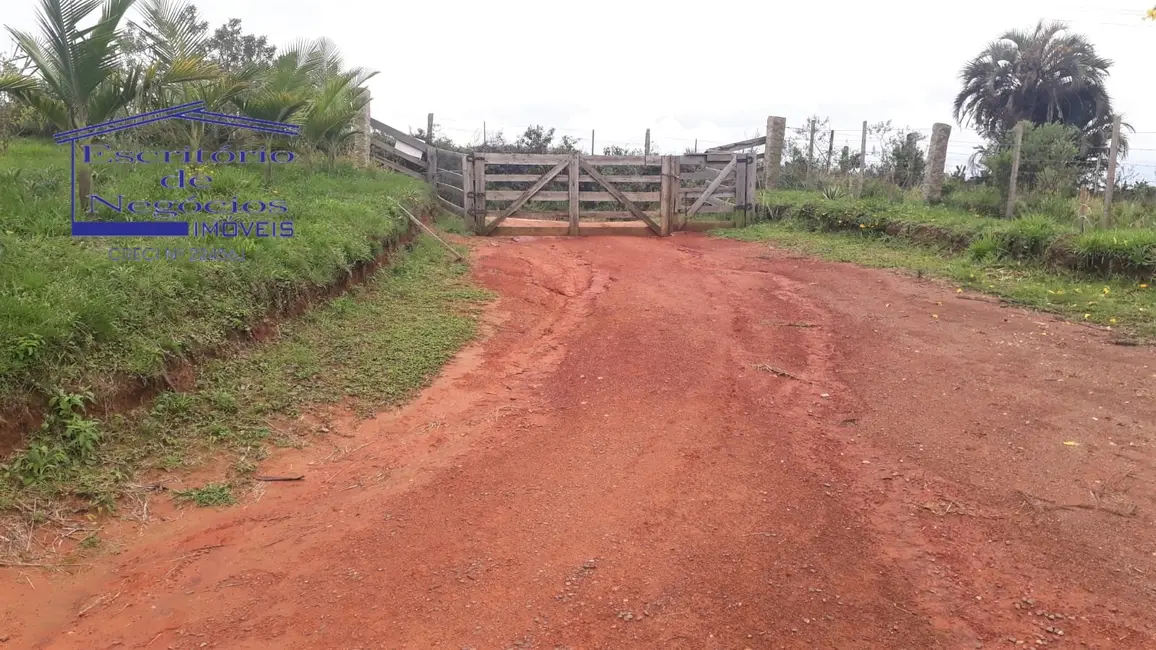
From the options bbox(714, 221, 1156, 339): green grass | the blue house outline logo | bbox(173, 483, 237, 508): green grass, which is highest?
the blue house outline logo

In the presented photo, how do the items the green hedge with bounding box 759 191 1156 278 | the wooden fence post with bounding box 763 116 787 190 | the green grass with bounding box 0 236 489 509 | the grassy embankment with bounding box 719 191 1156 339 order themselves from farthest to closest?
the wooden fence post with bounding box 763 116 787 190 < the green hedge with bounding box 759 191 1156 278 < the grassy embankment with bounding box 719 191 1156 339 < the green grass with bounding box 0 236 489 509

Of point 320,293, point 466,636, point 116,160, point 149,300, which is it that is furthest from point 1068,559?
point 116,160

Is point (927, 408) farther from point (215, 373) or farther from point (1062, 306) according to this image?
point (215, 373)

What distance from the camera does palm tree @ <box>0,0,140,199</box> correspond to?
599 cm

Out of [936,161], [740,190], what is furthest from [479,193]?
[936,161]

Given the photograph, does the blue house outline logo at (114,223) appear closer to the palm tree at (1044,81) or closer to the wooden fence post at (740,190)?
the wooden fence post at (740,190)

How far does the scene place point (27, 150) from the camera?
1038 cm

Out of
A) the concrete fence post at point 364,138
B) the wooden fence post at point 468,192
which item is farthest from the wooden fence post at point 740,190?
the concrete fence post at point 364,138

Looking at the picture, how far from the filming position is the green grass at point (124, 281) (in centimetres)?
412

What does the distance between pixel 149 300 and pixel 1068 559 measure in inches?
209

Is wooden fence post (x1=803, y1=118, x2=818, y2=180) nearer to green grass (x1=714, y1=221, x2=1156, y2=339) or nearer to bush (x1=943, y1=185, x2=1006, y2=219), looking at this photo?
bush (x1=943, y1=185, x2=1006, y2=219)

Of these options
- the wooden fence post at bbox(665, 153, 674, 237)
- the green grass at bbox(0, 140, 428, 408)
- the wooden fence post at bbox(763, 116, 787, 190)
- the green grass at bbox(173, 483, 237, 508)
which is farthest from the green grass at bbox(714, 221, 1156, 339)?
the green grass at bbox(173, 483, 237, 508)

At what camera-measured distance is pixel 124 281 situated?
Result: 196 inches

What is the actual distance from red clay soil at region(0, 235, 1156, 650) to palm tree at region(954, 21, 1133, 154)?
56.0 ft
